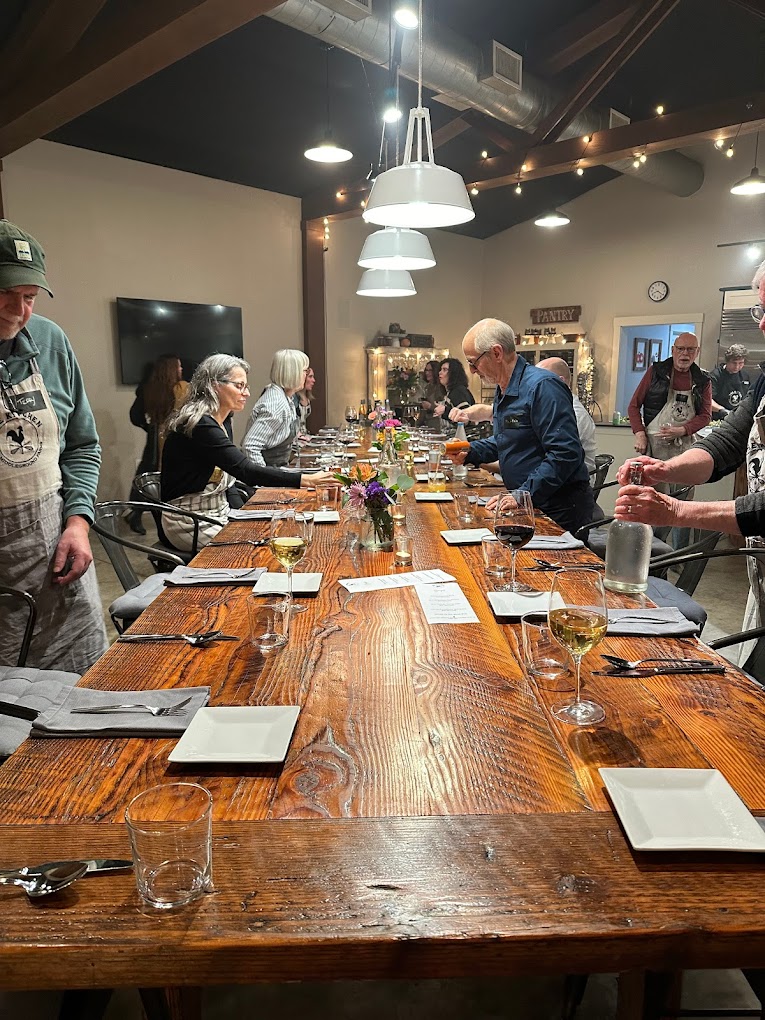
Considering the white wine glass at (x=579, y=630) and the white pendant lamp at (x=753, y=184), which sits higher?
the white pendant lamp at (x=753, y=184)

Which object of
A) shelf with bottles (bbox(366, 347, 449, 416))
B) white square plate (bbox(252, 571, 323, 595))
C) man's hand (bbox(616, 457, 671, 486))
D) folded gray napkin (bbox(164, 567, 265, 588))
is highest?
shelf with bottles (bbox(366, 347, 449, 416))

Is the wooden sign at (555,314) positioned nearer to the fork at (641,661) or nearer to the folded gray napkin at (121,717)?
the fork at (641,661)

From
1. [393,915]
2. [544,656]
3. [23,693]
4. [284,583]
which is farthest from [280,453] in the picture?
[393,915]

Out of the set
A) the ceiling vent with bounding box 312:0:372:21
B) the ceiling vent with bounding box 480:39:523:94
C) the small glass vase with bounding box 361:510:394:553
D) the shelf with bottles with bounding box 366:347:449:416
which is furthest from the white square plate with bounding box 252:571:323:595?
the shelf with bottles with bounding box 366:347:449:416

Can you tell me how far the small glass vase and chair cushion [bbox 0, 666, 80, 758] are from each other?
961mm

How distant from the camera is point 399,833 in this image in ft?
3.03

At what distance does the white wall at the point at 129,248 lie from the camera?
656cm

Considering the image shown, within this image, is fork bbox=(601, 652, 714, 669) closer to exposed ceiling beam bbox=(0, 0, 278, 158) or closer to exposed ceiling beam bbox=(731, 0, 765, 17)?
exposed ceiling beam bbox=(0, 0, 278, 158)

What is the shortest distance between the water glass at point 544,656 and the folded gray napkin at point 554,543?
0.98 metres

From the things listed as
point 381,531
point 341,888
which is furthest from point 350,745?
point 381,531

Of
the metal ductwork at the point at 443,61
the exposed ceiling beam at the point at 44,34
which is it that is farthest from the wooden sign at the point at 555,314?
the exposed ceiling beam at the point at 44,34

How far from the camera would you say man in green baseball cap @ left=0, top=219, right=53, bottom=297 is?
80.6 inches

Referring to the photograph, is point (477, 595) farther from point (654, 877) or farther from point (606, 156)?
point (606, 156)

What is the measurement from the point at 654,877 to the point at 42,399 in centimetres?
216
